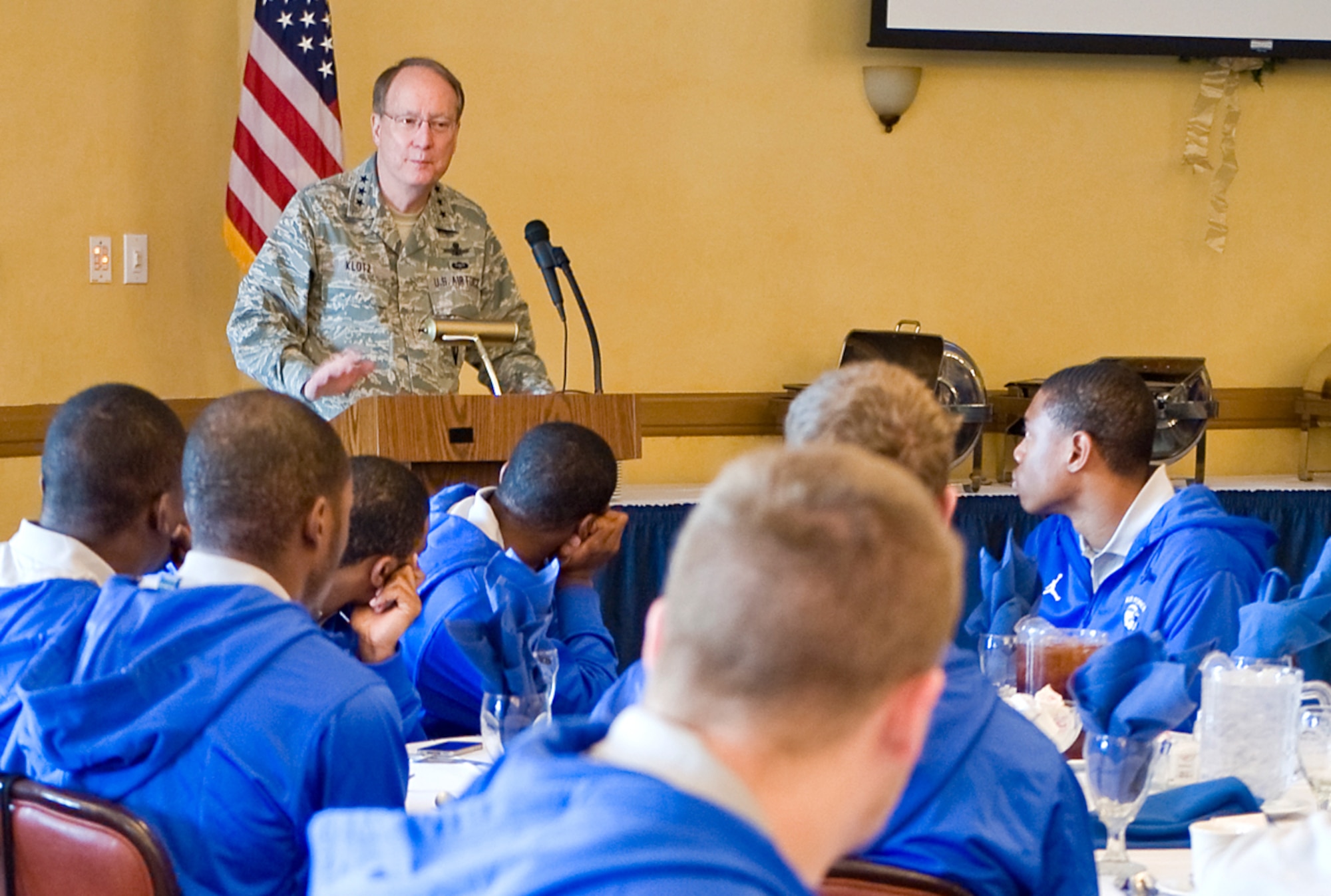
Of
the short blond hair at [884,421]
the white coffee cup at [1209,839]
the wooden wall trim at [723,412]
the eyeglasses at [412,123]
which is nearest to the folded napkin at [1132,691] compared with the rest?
the white coffee cup at [1209,839]

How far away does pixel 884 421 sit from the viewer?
4.89 feet

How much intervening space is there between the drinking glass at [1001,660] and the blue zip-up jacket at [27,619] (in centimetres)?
126

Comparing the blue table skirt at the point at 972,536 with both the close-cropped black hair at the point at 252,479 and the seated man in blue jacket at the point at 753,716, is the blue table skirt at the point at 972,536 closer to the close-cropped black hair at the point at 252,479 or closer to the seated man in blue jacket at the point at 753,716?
the close-cropped black hair at the point at 252,479

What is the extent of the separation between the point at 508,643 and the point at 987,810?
2.71 feet

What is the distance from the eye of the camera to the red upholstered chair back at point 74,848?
1.55 m

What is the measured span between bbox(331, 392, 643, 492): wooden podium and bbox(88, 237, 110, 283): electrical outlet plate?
180cm

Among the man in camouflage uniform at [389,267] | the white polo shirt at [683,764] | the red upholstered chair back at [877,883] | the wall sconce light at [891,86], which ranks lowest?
the red upholstered chair back at [877,883]

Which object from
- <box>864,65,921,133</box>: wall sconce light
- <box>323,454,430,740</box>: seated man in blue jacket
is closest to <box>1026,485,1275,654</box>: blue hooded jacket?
<box>323,454,430,740</box>: seated man in blue jacket

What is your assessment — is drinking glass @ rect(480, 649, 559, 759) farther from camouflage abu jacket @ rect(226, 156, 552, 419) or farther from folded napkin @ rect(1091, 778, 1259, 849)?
camouflage abu jacket @ rect(226, 156, 552, 419)

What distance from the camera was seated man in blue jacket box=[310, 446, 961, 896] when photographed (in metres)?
0.77

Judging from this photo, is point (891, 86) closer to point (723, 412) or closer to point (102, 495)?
point (723, 412)

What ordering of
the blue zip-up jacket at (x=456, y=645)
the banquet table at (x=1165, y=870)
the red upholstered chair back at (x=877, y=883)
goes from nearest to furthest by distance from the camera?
1. the red upholstered chair back at (x=877, y=883)
2. the banquet table at (x=1165, y=870)
3. the blue zip-up jacket at (x=456, y=645)

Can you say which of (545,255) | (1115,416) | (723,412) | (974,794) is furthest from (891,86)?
(974,794)

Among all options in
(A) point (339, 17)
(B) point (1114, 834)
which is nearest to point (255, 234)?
(A) point (339, 17)
